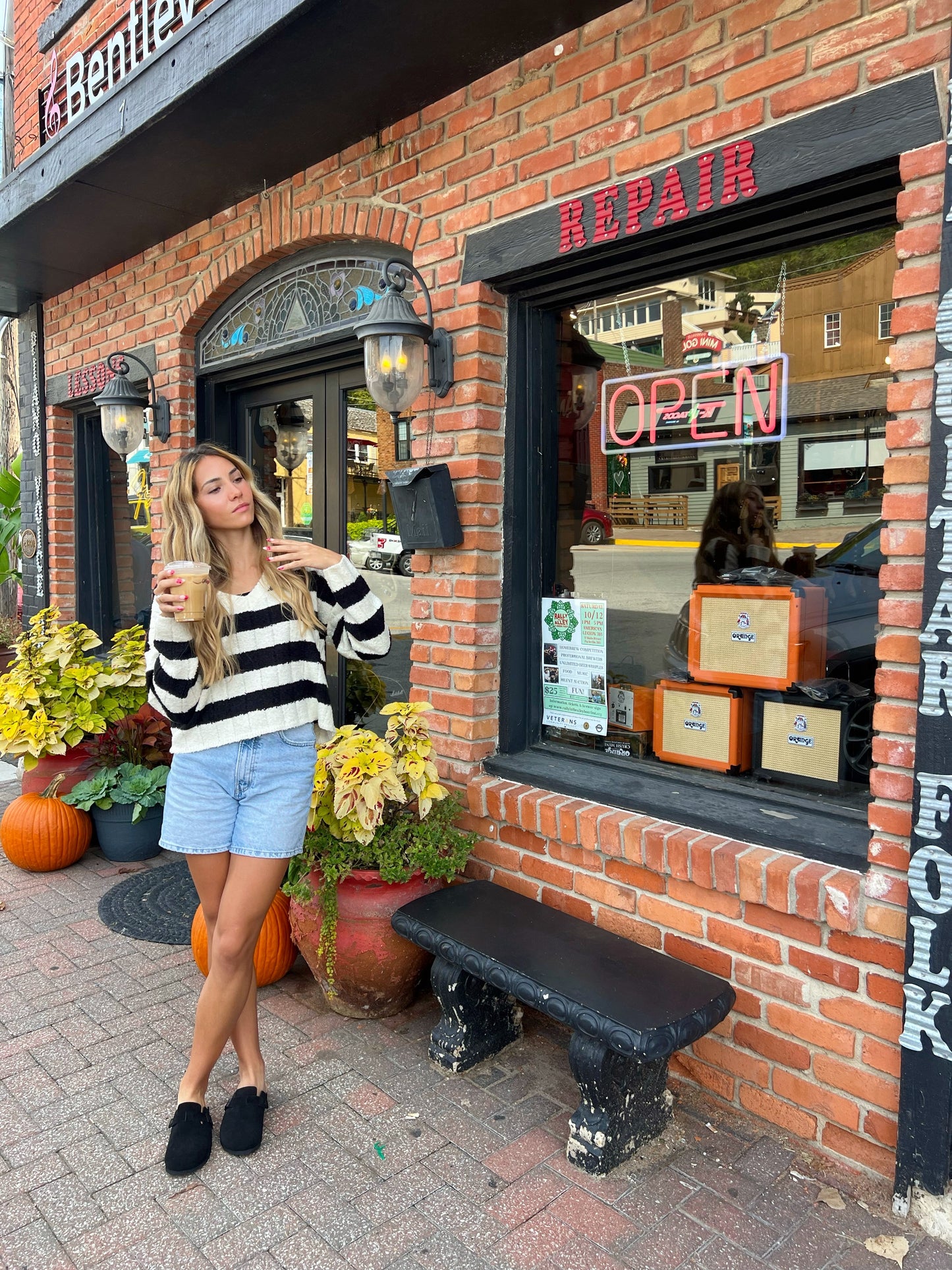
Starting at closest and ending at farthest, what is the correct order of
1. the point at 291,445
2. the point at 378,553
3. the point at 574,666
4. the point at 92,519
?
the point at 574,666 → the point at 378,553 → the point at 291,445 → the point at 92,519

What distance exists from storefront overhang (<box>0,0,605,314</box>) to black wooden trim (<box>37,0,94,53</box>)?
1.30 m

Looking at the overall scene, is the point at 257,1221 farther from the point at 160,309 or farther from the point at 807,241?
the point at 160,309

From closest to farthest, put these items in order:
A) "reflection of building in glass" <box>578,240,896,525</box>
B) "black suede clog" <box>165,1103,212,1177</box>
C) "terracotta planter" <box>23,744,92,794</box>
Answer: "black suede clog" <box>165,1103,212,1177</box> → "reflection of building in glass" <box>578,240,896,525</box> → "terracotta planter" <box>23,744,92,794</box>

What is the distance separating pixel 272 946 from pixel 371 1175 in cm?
109

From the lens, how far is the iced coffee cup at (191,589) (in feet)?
7.04

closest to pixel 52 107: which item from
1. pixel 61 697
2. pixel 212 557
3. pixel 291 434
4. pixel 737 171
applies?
pixel 291 434

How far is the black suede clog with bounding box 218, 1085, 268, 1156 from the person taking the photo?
7.68 feet

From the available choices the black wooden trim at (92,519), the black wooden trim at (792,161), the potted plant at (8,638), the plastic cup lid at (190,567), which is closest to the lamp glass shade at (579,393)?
the black wooden trim at (792,161)

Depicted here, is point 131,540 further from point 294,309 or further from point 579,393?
point 579,393

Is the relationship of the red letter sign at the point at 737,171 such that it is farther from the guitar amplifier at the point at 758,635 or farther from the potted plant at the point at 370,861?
the potted plant at the point at 370,861

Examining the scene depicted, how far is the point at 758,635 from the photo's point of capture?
2.85 meters

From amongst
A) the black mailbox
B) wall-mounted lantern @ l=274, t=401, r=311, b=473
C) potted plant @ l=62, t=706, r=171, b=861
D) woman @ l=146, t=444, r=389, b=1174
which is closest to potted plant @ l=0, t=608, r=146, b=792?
potted plant @ l=62, t=706, r=171, b=861

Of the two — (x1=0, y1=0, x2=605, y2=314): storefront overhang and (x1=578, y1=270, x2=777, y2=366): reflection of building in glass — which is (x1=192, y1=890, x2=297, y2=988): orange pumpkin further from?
(x1=0, y1=0, x2=605, y2=314): storefront overhang

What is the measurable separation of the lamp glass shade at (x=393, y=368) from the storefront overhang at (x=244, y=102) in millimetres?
973
